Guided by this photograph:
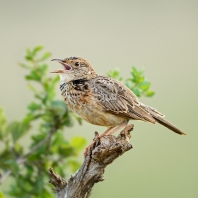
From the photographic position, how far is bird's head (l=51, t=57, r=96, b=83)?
20.2ft

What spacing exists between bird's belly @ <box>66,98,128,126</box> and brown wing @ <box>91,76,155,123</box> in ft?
0.18

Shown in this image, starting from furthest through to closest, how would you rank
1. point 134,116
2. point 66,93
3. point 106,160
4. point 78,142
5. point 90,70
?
point 78,142 → point 90,70 → point 66,93 → point 134,116 → point 106,160

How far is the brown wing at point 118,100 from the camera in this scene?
5508mm

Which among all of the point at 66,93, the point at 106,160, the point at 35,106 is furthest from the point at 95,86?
the point at 106,160

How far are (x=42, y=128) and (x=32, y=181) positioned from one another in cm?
74

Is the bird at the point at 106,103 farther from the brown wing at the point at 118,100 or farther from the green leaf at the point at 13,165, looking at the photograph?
the green leaf at the point at 13,165

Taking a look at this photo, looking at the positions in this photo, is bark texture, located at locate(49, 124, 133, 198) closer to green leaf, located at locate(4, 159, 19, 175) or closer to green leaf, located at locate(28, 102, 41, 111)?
green leaf, located at locate(4, 159, 19, 175)

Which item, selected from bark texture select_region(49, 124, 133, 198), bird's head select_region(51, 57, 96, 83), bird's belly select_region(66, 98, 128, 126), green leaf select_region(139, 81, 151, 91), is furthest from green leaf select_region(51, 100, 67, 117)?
bark texture select_region(49, 124, 133, 198)

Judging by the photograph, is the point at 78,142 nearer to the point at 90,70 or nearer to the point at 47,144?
the point at 47,144

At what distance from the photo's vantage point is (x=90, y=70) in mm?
6344

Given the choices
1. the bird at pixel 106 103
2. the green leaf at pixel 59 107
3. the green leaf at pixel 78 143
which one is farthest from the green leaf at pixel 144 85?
the green leaf at pixel 78 143

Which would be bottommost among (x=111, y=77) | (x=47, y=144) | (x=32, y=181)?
(x=32, y=181)

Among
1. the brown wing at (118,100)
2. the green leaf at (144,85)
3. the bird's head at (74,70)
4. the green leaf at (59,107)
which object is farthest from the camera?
the green leaf at (59,107)

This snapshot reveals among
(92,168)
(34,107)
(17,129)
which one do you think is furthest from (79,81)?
(92,168)
